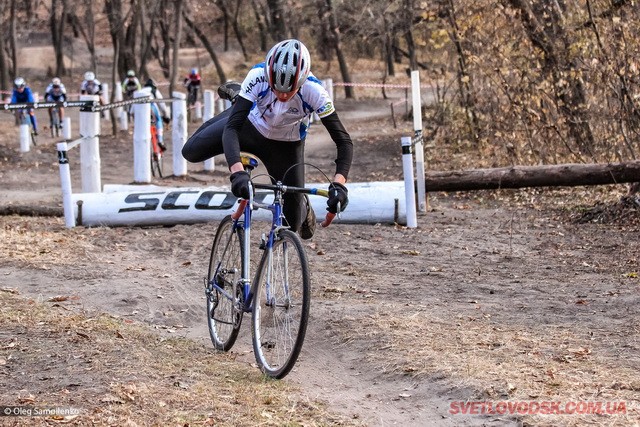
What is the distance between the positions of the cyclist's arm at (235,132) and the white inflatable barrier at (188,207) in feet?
18.1

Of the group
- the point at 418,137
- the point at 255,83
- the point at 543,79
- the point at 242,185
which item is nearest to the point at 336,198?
the point at 242,185

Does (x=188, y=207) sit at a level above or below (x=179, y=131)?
below

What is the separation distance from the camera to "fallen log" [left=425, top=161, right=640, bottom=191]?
1205cm

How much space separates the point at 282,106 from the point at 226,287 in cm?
126

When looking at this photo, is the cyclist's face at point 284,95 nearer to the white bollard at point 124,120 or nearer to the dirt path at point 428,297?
the dirt path at point 428,297

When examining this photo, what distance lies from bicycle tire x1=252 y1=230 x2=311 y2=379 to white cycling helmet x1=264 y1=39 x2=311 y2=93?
2.96 ft

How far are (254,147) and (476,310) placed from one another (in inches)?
91.6

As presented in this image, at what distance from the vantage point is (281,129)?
6.68 metres

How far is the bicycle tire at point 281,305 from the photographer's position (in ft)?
18.7

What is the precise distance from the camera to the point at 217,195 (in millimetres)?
12211

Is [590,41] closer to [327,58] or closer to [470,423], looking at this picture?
[470,423]

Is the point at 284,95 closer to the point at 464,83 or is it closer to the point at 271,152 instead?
the point at 271,152

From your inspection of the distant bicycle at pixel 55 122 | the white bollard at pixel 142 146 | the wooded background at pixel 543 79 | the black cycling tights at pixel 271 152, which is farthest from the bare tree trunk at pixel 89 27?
the black cycling tights at pixel 271 152

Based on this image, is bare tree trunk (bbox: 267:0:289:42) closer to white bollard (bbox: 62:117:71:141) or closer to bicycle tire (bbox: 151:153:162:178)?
white bollard (bbox: 62:117:71:141)
